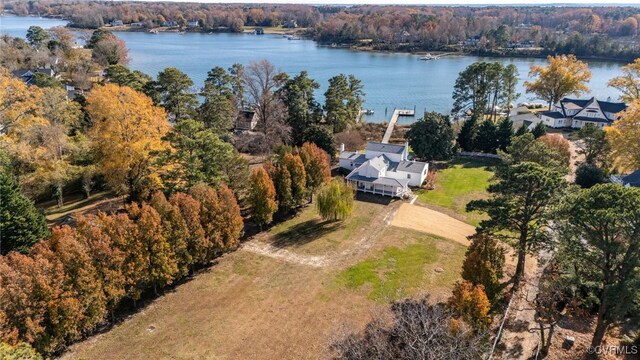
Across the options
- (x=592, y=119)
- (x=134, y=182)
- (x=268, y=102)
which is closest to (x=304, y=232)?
(x=134, y=182)

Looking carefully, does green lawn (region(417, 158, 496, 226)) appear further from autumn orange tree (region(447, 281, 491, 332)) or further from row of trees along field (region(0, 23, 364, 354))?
autumn orange tree (region(447, 281, 491, 332))

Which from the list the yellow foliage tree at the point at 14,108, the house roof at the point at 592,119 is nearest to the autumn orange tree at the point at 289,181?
the yellow foliage tree at the point at 14,108

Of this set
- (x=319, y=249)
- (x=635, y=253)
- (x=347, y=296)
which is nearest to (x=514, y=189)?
(x=635, y=253)

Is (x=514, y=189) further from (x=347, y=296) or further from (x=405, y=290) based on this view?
(x=347, y=296)

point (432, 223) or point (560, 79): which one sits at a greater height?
point (560, 79)

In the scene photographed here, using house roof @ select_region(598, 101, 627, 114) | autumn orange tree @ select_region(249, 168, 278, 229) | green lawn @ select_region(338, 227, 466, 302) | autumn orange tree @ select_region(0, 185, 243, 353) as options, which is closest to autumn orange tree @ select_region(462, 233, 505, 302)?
green lawn @ select_region(338, 227, 466, 302)

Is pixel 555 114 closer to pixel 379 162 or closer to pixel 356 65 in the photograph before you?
pixel 379 162
